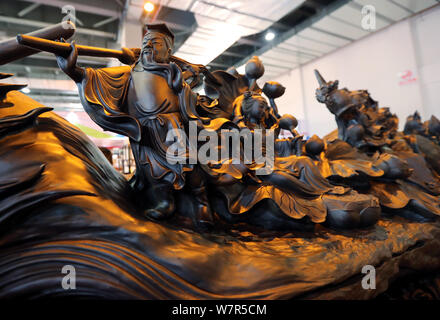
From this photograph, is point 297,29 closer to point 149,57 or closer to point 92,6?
point 92,6

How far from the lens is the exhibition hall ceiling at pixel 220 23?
2.97 meters

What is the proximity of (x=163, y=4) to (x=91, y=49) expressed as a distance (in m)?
2.33

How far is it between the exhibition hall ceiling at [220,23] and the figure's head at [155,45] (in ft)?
6.53

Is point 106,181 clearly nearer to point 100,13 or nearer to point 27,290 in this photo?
point 27,290

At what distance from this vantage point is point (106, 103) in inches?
34.6

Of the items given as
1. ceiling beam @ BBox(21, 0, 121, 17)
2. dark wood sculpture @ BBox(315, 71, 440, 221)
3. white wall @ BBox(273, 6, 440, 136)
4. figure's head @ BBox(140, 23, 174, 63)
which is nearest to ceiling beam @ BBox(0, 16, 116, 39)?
ceiling beam @ BBox(21, 0, 121, 17)

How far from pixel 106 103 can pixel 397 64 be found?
14.3 feet

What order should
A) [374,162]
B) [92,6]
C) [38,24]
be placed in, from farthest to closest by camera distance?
[38,24] → [92,6] → [374,162]

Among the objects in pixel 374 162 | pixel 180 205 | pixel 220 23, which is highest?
pixel 220 23

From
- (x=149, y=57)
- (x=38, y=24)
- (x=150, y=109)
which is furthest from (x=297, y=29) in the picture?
(x=150, y=109)

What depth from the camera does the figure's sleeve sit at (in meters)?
0.86

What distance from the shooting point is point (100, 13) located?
10.2 ft

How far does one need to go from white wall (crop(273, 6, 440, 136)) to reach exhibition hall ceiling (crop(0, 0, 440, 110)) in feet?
0.53

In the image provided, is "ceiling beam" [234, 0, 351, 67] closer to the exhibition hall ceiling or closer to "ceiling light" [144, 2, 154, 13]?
the exhibition hall ceiling
